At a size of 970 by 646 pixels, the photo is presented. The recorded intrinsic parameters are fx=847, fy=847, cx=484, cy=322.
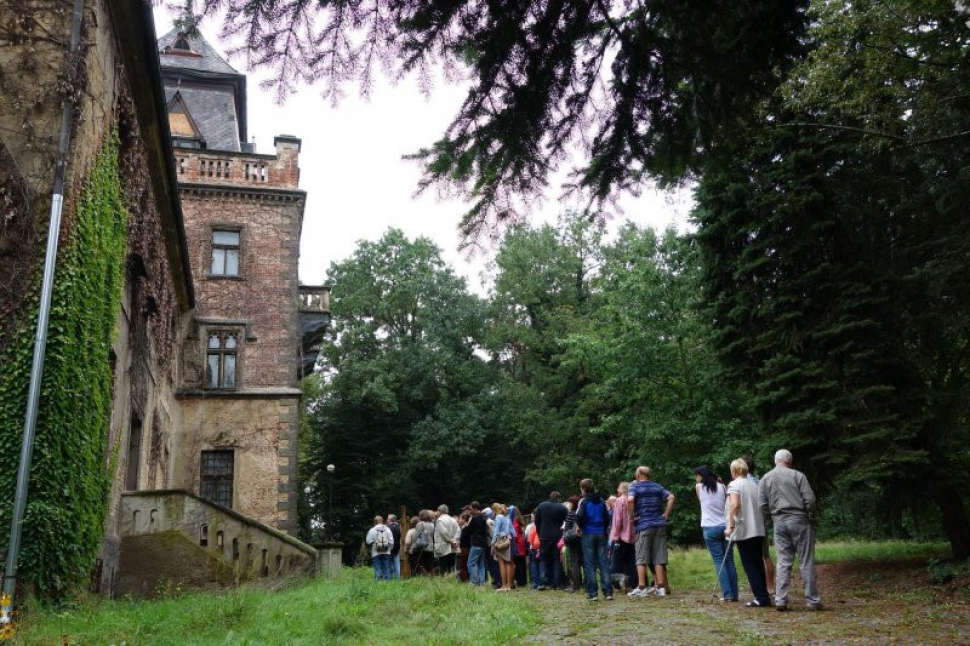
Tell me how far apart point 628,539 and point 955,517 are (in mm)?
5567

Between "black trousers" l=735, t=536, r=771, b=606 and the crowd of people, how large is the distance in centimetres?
1

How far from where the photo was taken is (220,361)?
25.3m

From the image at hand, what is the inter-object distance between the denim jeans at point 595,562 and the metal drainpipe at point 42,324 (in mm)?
6811

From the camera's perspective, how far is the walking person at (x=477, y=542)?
15242 millimetres

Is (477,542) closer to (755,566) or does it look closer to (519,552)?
(519,552)

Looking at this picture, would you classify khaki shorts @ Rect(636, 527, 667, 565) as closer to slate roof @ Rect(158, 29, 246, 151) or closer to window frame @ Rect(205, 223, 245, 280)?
window frame @ Rect(205, 223, 245, 280)

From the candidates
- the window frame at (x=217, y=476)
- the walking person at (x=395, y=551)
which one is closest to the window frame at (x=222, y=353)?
the window frame at (x=217, y=476)

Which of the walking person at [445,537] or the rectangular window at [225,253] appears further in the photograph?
the rectangular window at [225,253]

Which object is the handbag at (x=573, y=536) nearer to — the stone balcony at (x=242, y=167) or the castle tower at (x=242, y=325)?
the castle tower at (x=242, y=325)

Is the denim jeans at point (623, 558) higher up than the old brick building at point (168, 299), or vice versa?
the old brick building at point (168, 299)

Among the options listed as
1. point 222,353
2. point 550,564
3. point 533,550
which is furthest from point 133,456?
point 222,353

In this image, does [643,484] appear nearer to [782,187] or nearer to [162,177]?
[782,187]

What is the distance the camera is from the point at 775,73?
590 cm

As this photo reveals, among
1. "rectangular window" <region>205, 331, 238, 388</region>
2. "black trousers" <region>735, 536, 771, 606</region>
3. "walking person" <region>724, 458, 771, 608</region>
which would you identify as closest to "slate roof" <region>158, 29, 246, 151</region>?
"rectangular window" <region>205, 331, 238, 388</region>
